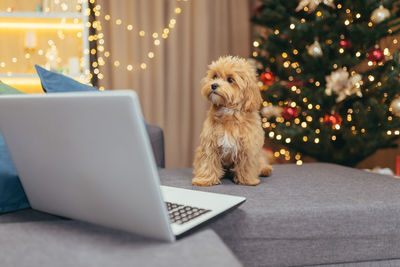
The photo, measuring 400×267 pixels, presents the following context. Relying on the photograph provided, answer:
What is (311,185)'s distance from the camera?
121cm

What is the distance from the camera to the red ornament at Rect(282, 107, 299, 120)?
234cm

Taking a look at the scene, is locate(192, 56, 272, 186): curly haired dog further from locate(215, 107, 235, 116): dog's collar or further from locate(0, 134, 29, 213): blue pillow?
locate(0, 134, 29, 213): blue pillow

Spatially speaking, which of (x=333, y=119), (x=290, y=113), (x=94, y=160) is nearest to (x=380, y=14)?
(x=333, y=119)

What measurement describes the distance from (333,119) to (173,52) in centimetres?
137

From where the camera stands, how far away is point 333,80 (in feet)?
7.29

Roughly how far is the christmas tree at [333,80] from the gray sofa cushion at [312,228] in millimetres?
1218

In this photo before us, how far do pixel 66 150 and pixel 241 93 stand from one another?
71 cm

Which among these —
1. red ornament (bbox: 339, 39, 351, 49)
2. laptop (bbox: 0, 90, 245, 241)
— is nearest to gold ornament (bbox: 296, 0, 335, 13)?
red ornament (bbox: 339, 39, 351, 49)

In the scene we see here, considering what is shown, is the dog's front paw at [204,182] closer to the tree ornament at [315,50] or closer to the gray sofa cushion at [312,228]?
the gray sofa cushion at [312,228]

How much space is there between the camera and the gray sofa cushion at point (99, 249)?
22.0 inches

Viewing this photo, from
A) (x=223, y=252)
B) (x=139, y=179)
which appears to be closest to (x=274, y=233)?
(x=223, y=252)

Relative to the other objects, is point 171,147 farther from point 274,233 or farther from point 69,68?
point 274,233

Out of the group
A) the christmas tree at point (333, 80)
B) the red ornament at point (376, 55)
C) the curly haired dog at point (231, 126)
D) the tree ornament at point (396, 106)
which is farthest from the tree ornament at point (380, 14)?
the curly haired dog at point (231, 126)

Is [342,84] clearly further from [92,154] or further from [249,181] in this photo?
[92,154]
